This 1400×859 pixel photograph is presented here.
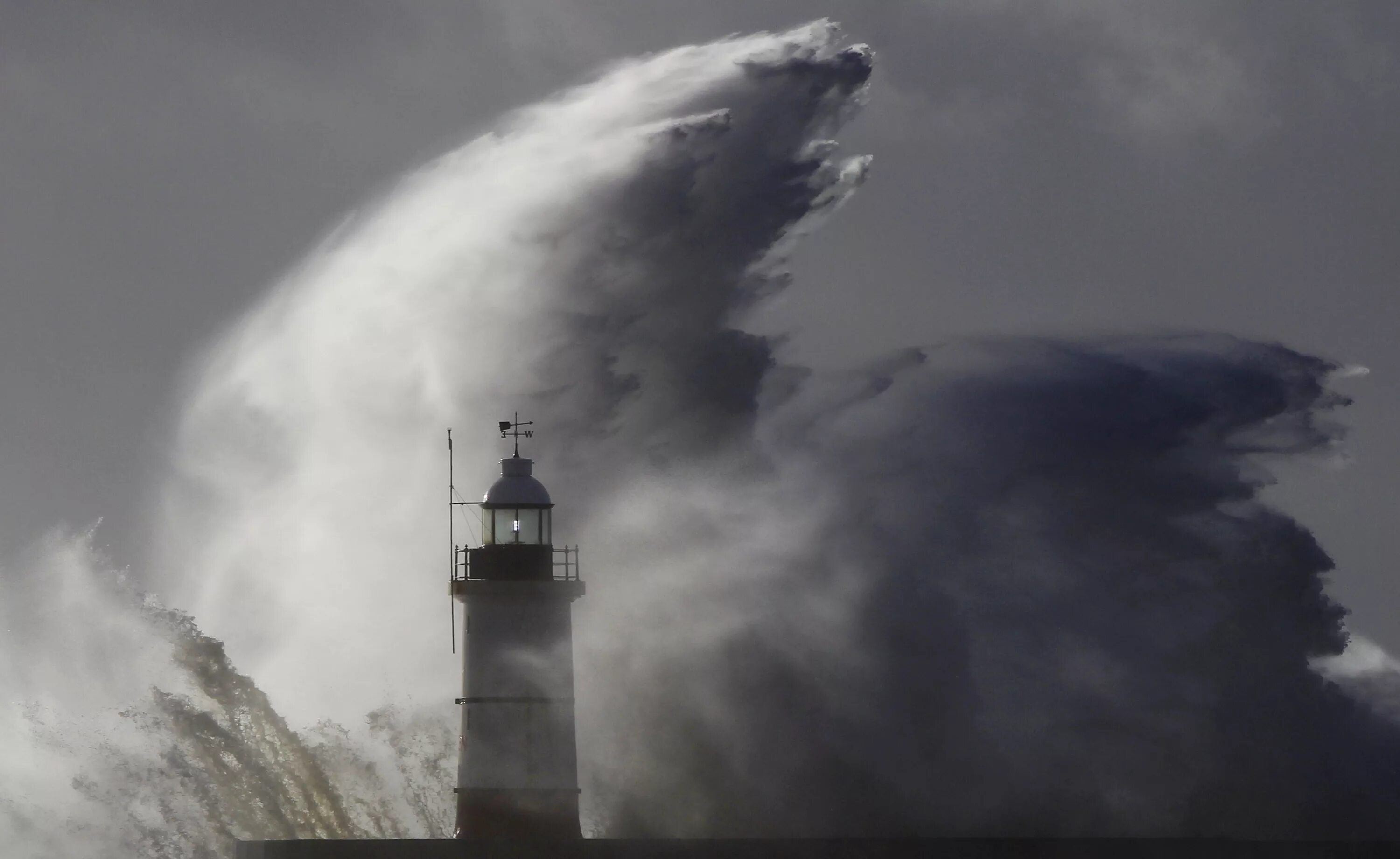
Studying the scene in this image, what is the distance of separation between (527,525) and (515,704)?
3386 mm

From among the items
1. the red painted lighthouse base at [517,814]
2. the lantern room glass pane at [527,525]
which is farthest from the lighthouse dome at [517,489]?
the red painted lighthouse base at [517,814]

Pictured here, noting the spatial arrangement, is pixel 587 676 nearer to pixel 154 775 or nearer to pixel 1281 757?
pixel 154 775

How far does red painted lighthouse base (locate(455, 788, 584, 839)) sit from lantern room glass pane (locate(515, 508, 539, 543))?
4668 millimetres

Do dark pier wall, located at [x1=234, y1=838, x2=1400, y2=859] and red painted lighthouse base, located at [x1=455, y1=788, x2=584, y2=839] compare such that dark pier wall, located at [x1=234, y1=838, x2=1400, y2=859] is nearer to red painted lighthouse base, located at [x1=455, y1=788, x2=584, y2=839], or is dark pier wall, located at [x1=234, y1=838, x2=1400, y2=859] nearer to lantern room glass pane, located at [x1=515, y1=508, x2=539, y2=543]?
red painted lighthouse base, located at [x1=455, y1=788, x2=584, y2=839]

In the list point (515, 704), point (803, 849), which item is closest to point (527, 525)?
point (515, 704)

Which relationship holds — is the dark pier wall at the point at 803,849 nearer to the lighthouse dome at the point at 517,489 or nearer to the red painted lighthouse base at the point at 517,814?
the red painted lighthouse base at the point at 517,814

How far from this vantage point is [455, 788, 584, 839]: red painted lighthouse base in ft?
111

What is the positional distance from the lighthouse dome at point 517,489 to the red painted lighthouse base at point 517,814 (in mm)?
5364

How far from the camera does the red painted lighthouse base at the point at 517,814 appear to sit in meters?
33.8

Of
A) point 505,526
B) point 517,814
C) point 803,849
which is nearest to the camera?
point 517,814

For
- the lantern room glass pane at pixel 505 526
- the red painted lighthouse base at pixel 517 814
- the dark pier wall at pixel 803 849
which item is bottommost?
the dark pier wall at pixel 803 849

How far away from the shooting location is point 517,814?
33.8 m

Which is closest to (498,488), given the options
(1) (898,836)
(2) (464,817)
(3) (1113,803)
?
(2) (464,817)

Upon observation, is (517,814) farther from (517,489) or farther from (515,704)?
(517,489)
